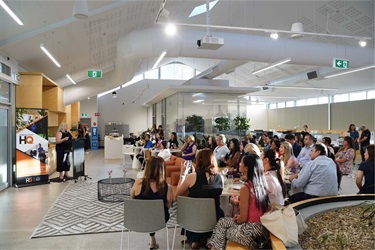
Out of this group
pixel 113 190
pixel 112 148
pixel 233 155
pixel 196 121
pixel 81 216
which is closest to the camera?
pixel 81 216

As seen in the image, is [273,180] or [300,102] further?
[300,102]

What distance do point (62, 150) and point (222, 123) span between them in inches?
258

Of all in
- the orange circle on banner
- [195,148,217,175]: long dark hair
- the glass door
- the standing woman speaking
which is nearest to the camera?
[195,148,217,175]: long dark hair

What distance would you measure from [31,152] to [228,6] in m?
6.74

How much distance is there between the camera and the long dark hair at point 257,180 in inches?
110

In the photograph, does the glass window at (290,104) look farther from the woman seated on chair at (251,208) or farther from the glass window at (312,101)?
the woman seated on chair at (251,208)

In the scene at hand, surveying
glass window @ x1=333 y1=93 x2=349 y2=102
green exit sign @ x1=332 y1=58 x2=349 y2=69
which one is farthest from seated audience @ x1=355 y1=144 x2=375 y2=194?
glass window @ x1=333 y1=93 x2=349 y2=102

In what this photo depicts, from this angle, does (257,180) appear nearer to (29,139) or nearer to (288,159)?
(288,159)

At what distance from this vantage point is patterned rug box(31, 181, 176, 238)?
423cm

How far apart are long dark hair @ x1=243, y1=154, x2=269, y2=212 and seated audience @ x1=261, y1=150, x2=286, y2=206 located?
27cm

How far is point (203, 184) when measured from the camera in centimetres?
339

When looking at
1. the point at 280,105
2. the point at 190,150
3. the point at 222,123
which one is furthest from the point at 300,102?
the point at 190,150

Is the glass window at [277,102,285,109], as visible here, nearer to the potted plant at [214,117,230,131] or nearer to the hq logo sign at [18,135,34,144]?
the potted plant at [214,117,230,131]

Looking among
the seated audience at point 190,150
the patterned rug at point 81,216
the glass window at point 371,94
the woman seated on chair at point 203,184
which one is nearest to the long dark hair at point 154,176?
the woman seated on chair at point 203,184
